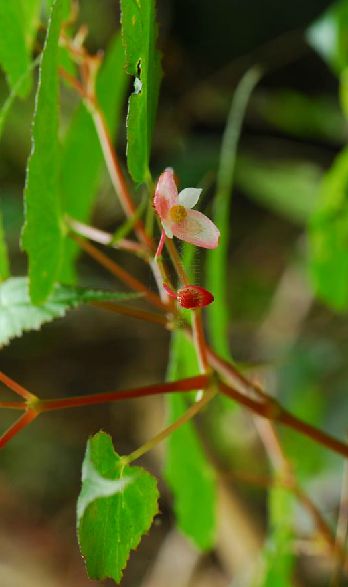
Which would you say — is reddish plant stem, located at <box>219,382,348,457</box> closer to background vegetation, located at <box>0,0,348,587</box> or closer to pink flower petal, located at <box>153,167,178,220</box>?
pink flower petal, located at <box>153,167,178,220</box>

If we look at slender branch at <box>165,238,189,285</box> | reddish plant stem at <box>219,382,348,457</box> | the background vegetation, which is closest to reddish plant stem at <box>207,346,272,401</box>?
reddish plant stem at <box>219,382,348,457</box>

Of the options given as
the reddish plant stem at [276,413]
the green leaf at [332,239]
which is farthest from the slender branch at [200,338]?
the green leaf at [332,239]

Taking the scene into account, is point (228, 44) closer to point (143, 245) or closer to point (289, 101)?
point (289, 101)

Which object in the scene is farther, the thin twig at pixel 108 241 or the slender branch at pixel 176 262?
the thin twig at pixel 108 241

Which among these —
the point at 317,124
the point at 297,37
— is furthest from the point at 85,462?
the point at 297,37

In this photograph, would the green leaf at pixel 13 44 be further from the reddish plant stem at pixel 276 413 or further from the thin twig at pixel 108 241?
the reddish plant stem at pixel 276 413

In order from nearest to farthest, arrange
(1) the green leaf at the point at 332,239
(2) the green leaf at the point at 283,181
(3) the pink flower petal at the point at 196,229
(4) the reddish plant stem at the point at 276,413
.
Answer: (3) the pink flower petal at the point at 196,229 < (4) the reddish plant stem at the point at 276,413 < (1) the green leaf at the point at 332,239 < (2) the green leaf at the point at 283,181
